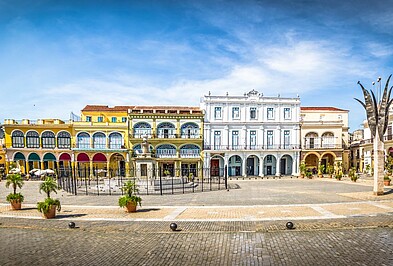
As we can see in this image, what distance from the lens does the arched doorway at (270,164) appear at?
Result: 148 ft

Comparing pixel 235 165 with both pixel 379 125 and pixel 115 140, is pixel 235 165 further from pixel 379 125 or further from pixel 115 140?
pixel 379 125

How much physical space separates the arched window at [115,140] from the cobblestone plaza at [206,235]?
27950 mm

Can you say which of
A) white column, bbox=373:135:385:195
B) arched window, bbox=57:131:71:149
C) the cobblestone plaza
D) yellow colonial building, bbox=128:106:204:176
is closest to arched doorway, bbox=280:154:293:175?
yellow colonial building, bbox=128:106:204:176

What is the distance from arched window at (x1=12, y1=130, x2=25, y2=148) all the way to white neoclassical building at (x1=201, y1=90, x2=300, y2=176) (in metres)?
29.4

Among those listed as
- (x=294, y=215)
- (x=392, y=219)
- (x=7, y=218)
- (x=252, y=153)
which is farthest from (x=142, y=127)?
(x=392, y=219)

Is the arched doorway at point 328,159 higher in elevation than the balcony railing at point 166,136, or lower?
lower

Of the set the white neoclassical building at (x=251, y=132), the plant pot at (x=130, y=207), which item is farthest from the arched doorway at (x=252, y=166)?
the plant pot at (x=130, y=207)

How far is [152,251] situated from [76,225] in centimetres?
491

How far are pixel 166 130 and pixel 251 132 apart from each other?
1452 centimetres

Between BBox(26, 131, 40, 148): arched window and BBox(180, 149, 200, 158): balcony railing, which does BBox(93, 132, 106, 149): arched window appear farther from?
BBox(180, 149, 200, 158): balcony railing

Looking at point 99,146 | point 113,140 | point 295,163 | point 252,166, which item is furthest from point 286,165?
point 99,146

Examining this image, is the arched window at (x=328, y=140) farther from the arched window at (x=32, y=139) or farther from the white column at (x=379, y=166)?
the arched window at (x=32, y=139)

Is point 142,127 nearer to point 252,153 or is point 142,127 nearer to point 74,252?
point 252,153

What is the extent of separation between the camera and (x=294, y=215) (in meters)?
12.6
